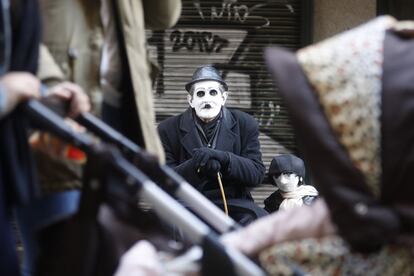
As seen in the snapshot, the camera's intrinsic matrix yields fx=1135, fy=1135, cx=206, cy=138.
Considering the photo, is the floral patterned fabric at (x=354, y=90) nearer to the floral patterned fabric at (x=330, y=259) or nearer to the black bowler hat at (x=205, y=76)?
the floral patterned fabric at (x=330, y=259)

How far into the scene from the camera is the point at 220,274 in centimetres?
323

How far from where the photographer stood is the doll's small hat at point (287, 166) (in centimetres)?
751

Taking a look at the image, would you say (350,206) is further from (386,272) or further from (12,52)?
(12,52)

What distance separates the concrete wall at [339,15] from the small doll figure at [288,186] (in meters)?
1.96

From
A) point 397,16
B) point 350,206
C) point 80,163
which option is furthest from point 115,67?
point 397,16

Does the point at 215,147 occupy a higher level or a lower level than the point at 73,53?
lower

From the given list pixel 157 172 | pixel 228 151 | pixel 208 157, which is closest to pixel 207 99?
pixel 228 151

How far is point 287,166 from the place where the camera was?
297 inches

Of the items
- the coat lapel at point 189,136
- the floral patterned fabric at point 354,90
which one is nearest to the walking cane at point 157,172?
the floral patterned fabric at point 354,90

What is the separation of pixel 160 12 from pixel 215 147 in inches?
110

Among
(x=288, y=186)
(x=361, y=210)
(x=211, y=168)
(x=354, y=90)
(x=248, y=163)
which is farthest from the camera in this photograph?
(x=288, y=186)

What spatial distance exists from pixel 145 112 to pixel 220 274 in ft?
2.97

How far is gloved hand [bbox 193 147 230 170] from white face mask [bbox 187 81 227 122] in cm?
37

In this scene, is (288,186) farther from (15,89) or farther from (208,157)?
(15,89)
